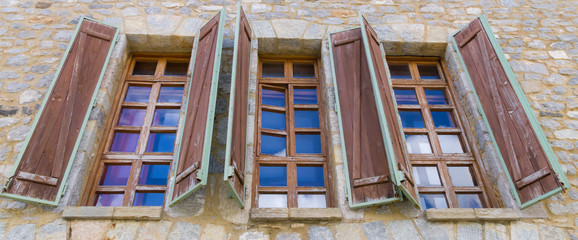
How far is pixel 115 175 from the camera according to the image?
8.83 feet

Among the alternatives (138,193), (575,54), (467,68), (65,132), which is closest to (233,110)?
(138,193)

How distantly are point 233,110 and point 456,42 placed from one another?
7.04ft

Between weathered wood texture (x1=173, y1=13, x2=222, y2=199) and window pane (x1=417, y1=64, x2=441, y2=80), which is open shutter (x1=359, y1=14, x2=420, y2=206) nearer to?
window pane (x1=417, y1=64, x2=441, y2=80)

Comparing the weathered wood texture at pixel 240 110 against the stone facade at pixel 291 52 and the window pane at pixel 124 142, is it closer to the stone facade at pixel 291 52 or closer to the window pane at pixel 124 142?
the stone facade at pixel 291 52

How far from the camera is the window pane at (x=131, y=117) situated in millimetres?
2961

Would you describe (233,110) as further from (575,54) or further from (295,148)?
(575,54)

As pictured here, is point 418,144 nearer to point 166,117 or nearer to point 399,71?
point 399,71

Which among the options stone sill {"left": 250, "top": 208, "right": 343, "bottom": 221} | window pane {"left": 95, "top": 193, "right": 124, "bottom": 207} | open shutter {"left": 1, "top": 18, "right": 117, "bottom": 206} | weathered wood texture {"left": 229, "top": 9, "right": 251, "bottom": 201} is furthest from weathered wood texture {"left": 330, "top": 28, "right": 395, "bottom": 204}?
open shutter {"left": 1, "top": 18, "right": 117, "bottom": 206}

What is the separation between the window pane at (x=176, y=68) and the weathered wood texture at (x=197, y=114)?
383 millimetres

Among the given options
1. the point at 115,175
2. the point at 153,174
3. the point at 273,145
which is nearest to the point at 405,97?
the point at 273,145

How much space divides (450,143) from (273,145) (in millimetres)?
1352

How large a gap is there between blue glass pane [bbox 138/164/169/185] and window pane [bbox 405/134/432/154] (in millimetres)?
1762

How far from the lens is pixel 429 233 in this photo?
2320 millimetres

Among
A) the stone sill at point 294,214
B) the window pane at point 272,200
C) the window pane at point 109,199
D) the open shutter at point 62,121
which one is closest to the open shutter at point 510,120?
the stone sill at point 294,214
